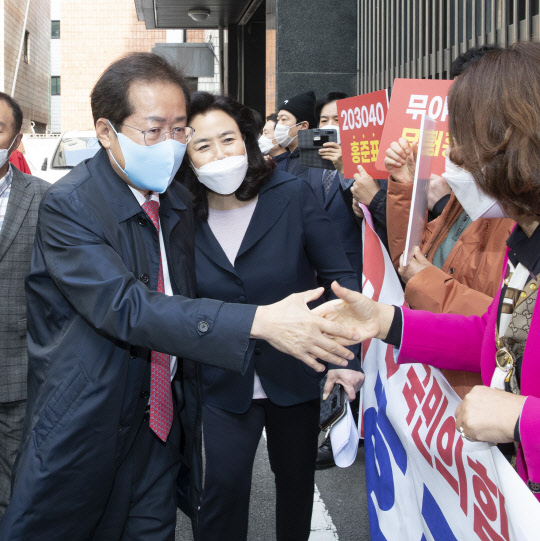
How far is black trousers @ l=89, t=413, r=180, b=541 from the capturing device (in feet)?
7.54

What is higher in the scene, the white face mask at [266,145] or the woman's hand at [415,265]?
the white face mask at [266,145]

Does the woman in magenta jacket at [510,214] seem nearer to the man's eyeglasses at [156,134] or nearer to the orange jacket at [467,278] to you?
the orange jacket at [467,278]

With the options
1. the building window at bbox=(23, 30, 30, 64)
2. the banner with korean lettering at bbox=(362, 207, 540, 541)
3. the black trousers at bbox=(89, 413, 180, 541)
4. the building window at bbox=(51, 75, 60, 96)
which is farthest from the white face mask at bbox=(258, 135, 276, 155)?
the building window at bbox=(51, 75, 60, 96)

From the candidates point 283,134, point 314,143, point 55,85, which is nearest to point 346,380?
point 314,143

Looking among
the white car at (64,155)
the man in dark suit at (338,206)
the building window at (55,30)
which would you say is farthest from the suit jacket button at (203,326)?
the building window at (55,30)

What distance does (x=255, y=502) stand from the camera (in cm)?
388

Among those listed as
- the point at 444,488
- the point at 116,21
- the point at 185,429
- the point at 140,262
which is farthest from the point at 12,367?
the point at 116,21

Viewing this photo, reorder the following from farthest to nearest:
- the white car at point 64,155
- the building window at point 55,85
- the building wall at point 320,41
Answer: the building window at point 55,85
the white car at point 64,155
the building wall at point 320,41

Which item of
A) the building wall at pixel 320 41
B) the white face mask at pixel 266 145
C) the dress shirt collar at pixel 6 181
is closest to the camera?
the dress shirt collar at pixel 6 181

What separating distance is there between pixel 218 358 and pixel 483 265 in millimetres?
1042

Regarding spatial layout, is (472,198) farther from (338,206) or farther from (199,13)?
(199,13)

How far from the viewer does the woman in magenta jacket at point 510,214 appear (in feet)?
4.99

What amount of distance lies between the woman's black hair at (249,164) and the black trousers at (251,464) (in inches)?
35.0

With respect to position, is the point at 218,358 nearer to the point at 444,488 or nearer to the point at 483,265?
the point at 444,488
